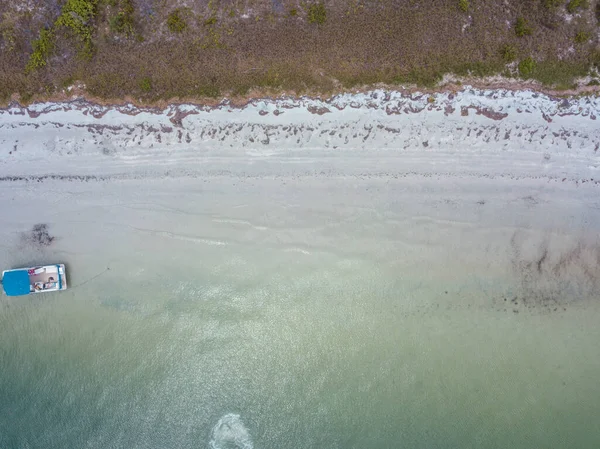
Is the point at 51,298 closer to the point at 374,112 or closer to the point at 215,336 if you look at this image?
the point at 215,336

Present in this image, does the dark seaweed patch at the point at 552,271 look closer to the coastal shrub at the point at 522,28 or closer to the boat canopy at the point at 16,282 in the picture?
the coastal shrub at the point at 522,28

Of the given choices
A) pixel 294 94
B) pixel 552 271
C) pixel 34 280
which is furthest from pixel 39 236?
pixel 552 271

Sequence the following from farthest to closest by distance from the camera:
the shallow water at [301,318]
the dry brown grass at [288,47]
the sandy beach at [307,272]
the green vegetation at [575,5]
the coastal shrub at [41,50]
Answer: the shallow water at [301,318] < the sandy beach at [307,272] < the coastal shrub at [41,50] < the dry brown grass at [288,47] < the green vegetation at [575,5]

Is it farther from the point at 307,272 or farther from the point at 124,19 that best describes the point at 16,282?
the point at 307,272

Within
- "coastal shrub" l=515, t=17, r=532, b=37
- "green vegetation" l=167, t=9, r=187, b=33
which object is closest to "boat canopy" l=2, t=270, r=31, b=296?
"green vegetation" l=167, t=9, r=187, b=33

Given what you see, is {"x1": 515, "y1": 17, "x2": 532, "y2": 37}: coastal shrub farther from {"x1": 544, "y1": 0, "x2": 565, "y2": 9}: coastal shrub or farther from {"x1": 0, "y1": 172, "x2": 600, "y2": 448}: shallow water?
{"x1": 0, "y1": 172, "x2": 600, "y2": 448}: shallow water

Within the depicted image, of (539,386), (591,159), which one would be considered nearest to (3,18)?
(591,159)

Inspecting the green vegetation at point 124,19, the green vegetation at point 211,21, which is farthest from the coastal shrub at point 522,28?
the green vegetation at point 124,19
